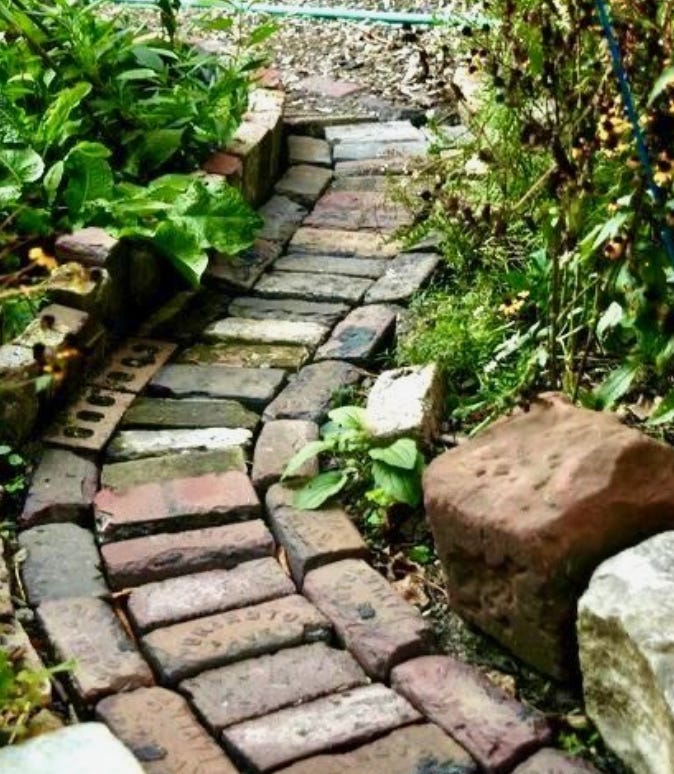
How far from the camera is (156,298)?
14.4 feet

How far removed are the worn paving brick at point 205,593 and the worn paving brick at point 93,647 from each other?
0.07 meters

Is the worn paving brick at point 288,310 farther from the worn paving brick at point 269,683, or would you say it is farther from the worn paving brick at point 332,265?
the worn paving brick at point 269,683

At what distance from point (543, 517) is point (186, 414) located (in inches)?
48.9

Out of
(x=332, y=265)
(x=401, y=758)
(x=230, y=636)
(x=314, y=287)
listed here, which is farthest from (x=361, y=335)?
(x=401, y=758)

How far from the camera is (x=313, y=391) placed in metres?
3.93

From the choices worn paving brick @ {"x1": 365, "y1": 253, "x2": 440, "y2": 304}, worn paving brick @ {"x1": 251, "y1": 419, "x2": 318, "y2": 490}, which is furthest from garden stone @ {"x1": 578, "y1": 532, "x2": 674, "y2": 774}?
worn paving brick @ {"x1": 365, "y1": 253, "x2": 440, "y2": 304}

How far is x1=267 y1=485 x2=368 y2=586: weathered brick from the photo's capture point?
3311 mm

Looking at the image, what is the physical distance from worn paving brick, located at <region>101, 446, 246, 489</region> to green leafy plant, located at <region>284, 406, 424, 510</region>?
175 millimetres

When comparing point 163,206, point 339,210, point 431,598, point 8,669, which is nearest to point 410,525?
point 431,598

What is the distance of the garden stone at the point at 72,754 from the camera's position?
2600 mm

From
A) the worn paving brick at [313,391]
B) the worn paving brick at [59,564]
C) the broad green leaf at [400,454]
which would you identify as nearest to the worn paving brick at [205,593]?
the worn paving brick at [59,564]

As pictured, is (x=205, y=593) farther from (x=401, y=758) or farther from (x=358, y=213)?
(x=358, y=213)

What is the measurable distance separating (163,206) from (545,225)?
1106mm

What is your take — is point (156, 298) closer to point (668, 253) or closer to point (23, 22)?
point (23, 22)
